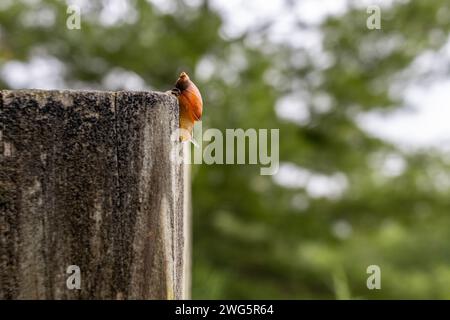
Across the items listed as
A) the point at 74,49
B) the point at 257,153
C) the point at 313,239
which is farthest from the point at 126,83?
the point at 313,239

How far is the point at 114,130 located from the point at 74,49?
17.6 ft

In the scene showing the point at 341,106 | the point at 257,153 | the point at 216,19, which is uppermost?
the point at 216,19

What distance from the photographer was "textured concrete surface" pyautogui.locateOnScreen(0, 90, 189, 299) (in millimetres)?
949

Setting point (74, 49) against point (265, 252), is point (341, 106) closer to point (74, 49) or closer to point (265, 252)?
point (265, 252)

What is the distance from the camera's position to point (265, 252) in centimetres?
705
